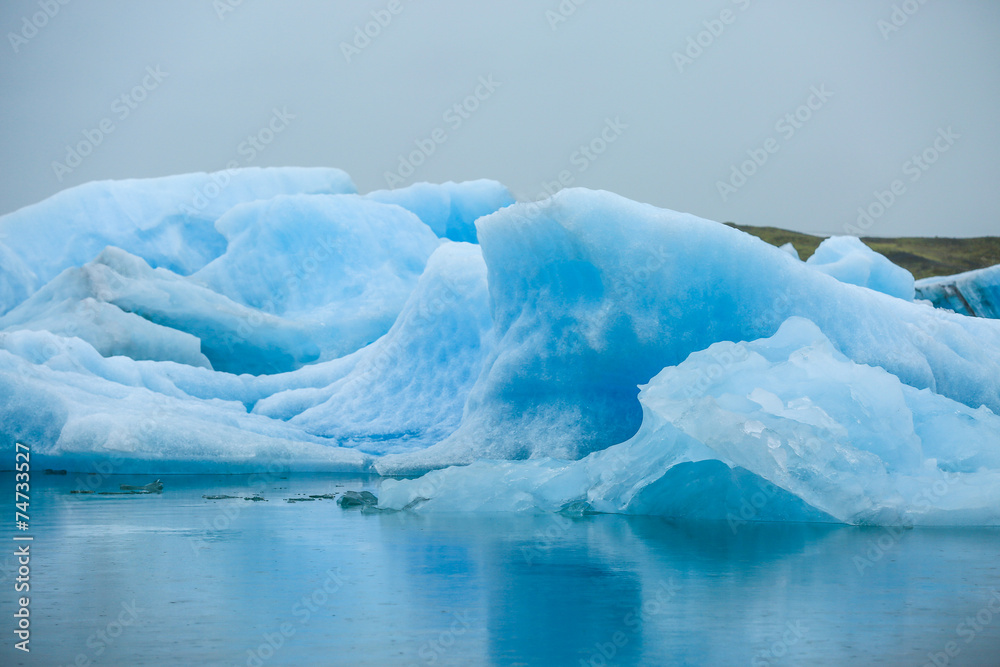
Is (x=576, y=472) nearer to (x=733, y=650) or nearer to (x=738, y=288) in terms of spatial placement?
(x=738, y=288)

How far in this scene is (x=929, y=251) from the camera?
45938 millimetres

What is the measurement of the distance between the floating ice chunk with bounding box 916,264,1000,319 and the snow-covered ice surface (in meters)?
4.39

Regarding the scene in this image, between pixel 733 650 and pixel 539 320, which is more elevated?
pixel 539 320

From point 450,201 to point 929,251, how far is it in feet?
102

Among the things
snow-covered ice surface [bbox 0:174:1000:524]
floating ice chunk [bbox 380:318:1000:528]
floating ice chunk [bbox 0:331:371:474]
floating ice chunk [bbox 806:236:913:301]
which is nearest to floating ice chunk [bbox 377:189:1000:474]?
snow-covered ice surface [bbox 0:174:1000:524]

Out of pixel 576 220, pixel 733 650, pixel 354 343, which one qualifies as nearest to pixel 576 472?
pixel 576 220

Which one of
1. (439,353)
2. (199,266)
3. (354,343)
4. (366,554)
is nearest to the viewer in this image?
(366,554)

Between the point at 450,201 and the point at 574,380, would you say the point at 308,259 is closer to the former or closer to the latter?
the point at 450,201

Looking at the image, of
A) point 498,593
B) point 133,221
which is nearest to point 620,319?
point 498,593

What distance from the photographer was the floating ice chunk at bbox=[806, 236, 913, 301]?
14703 mm

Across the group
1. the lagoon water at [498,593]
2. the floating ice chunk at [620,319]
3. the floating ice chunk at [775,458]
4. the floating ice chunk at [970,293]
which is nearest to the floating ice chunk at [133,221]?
the floating ice chunk at [970,293]

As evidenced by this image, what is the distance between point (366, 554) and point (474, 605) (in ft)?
4.41

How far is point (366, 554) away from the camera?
4711 mm

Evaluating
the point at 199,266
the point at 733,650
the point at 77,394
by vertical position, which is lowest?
the point at 733,650
